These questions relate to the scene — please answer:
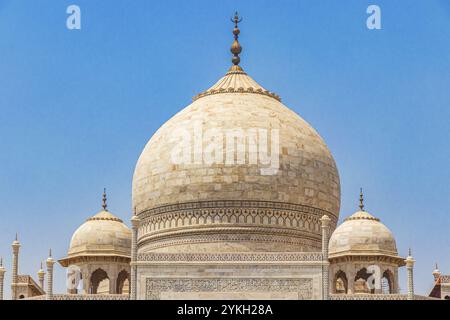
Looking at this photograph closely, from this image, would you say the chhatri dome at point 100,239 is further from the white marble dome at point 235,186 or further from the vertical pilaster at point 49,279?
the vertical pilaster at point 49,279

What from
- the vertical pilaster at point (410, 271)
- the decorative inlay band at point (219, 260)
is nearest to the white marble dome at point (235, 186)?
the decorative inlay band at point (219, 260)

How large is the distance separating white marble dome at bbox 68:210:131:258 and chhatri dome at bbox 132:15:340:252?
0.43m

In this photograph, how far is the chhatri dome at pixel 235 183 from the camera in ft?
92.6

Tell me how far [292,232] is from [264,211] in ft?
2.41

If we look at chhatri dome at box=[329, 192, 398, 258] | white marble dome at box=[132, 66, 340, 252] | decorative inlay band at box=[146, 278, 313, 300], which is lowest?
decorative inlay band at box=[146, 278, 313, 300]

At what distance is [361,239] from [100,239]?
562 centimetres

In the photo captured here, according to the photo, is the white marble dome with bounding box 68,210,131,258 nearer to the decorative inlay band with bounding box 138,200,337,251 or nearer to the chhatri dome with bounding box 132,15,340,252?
the chhatri dome with bounding box 132,15,340,252

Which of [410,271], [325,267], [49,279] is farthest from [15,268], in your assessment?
[410,271]

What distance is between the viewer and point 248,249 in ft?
91.7

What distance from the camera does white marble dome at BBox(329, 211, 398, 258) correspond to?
2797cm

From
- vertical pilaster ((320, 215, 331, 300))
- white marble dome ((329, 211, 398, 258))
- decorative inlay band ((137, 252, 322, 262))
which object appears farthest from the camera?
white marble dome ((329, 211, 398, 258))

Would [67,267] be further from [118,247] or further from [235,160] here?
[235,160]

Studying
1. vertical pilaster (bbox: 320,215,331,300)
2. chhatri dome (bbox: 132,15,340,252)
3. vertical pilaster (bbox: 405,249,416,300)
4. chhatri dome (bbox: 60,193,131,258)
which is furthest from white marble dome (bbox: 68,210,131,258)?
vertical pilaster (bbox: 405,249,416,300)

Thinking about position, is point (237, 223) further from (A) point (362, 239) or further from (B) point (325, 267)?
(B) point (325, 267)
